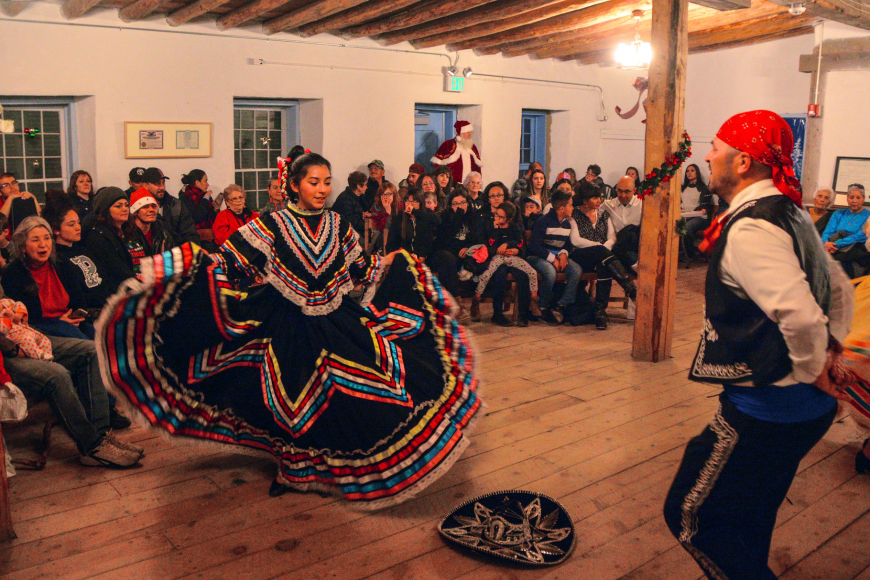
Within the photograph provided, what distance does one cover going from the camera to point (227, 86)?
803cm

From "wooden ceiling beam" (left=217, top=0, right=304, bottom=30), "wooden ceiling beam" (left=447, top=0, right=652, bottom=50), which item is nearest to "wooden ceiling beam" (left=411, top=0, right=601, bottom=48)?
"wooden ceiling beam" (left=447, top=0, right=652, bottom=50)

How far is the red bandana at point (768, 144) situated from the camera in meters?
1.96

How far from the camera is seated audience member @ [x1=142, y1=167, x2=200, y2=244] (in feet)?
→ 22.2

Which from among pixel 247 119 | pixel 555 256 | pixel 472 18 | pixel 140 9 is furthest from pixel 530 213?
pixel 140 9

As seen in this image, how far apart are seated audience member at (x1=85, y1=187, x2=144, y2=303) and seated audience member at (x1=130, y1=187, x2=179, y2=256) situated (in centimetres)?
4

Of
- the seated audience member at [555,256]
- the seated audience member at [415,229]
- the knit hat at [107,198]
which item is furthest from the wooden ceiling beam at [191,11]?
the seated audience member at [555,256]

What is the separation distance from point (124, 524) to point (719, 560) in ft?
6.94

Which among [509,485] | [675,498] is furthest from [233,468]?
[675,498]

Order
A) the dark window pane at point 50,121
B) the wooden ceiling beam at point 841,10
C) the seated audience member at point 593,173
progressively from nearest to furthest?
the wooden ceiling beam at point 841,10
the dark window pane at point 50,121
the seated audience member at point 593,173

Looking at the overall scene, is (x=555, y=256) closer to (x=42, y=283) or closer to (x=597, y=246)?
(x=597, y=246)

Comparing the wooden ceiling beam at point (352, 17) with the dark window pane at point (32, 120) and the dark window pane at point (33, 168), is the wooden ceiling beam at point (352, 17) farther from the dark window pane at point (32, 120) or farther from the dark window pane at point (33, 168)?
the dark window pane at point (33, 168)

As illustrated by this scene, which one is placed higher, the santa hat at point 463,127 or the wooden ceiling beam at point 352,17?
the wooden ceiling beam at point 352,17

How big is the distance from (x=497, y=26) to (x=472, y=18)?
665 millimetres

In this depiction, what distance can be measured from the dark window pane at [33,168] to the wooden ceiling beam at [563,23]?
4906mm
